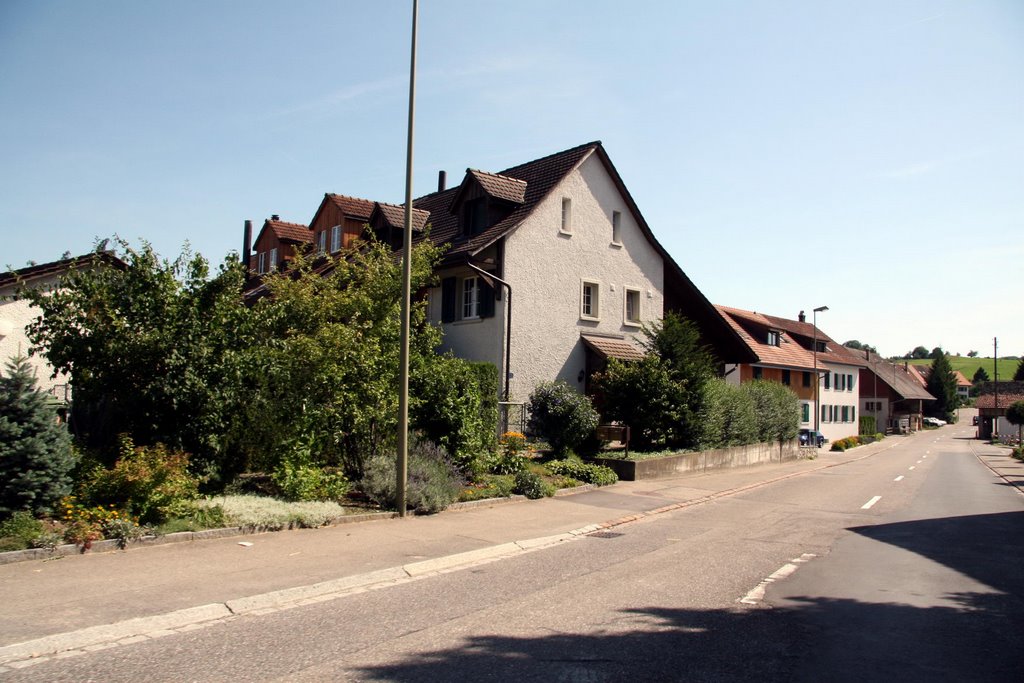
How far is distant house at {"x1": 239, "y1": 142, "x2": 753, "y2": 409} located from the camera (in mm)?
22578

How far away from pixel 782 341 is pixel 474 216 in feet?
129

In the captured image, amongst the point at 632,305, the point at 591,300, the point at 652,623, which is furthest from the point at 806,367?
the point at 652,623

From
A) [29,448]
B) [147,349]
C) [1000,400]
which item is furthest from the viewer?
[1000,400]

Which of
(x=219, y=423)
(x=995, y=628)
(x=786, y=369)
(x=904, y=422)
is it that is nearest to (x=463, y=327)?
(x=219, y=423)

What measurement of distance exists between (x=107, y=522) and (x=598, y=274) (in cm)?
1903

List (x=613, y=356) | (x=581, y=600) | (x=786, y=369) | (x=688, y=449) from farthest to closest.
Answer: (x=786, y=369), (x=613, y=356), (x=688, y=449), (x=581, y=600)

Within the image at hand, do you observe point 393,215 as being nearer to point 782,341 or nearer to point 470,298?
point 470,298

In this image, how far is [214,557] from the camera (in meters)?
8.67

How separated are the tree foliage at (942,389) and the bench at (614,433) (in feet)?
345

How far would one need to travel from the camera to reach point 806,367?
54.0m

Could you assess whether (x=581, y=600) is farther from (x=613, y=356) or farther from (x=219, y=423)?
(x=613, y=356)

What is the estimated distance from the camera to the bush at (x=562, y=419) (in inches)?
723

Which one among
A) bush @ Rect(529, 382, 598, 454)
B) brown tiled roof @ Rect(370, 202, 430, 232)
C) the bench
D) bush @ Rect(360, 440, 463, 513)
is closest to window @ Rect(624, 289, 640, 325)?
brown tiled roof @ Rect(370, 202, 430, 232)

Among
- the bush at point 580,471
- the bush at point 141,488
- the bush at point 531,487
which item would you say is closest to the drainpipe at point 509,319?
the bush at point 580,471
